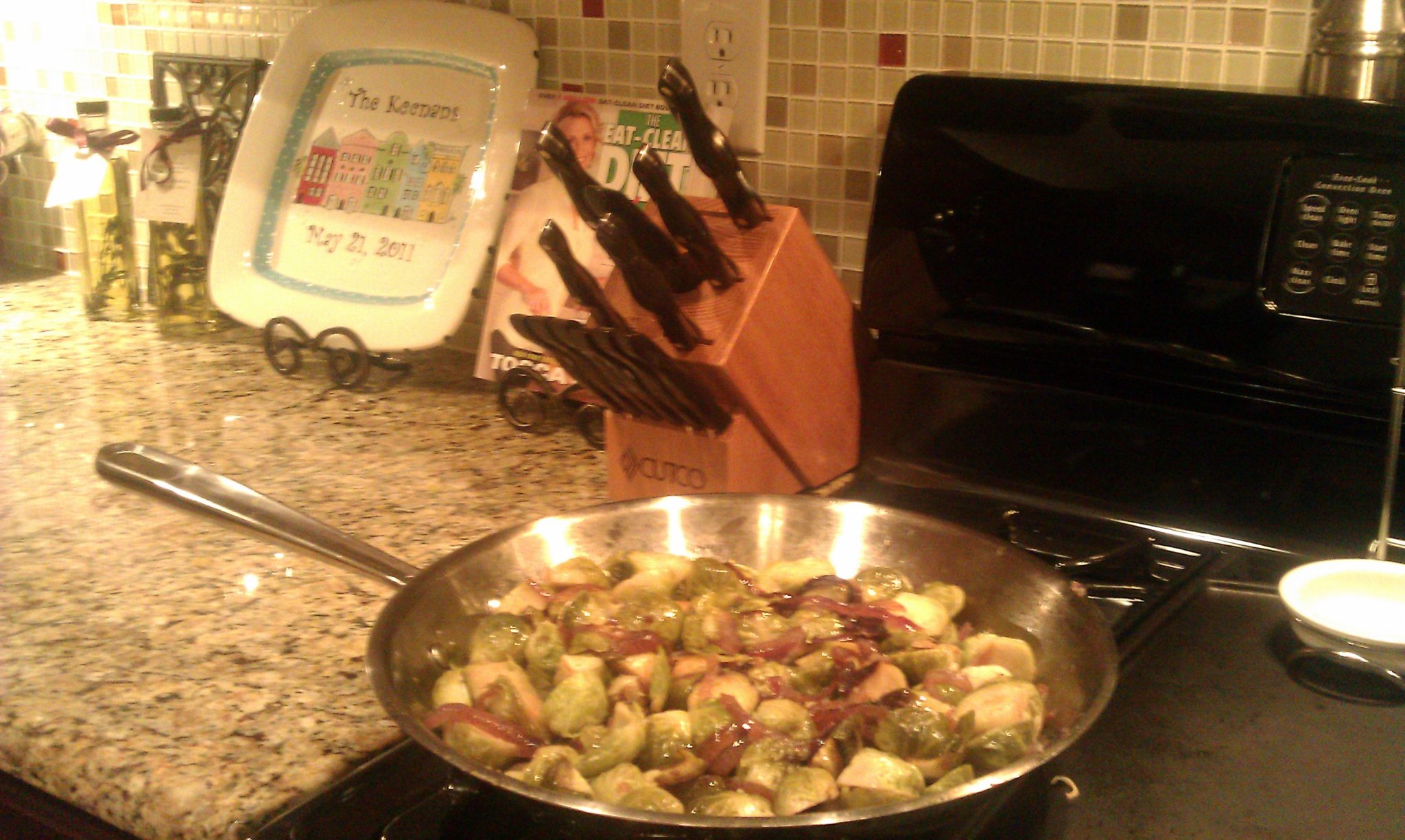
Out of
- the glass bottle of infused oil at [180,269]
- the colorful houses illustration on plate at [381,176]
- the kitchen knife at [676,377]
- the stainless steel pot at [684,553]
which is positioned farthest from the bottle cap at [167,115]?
the kitchen knife at [676,377]

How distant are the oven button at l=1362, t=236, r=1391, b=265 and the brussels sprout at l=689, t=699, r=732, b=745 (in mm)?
588

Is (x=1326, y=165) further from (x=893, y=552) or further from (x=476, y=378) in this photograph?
(x=476, y=378)

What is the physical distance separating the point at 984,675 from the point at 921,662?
40mm

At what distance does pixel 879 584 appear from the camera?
2.80 feet

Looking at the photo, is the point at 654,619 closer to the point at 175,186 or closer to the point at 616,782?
the point at 616,782

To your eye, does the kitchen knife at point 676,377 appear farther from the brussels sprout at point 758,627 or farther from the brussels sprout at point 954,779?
the brussels sprout at point 954,779

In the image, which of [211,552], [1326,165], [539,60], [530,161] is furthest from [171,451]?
[1326,165]

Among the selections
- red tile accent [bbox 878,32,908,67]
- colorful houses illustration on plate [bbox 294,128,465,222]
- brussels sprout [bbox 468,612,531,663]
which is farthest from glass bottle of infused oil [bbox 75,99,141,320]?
brussels sprout [bbox 468,612,531,663]

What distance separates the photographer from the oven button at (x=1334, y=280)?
90cm

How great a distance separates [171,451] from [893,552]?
783mm

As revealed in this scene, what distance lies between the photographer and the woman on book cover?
135cm

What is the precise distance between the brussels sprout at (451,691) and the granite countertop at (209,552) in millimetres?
62

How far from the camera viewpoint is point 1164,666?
82cm

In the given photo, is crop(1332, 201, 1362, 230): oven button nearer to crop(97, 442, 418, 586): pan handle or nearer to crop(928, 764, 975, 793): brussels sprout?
crop(928, 764, 975, 793): brussels sprout
